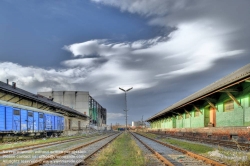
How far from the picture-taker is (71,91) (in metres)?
87.5

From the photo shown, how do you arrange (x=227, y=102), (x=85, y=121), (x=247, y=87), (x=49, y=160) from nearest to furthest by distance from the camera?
(x=49, y=160), (x=247, y=87), (x=227, y=102), (x=85, y=121)

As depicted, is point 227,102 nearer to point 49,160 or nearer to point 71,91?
point 49,160

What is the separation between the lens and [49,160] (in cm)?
1143

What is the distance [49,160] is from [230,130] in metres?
11.0

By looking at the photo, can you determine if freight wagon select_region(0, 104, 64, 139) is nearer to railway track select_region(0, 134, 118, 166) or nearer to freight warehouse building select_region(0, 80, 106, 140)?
freight warehouse building select_region(0, 80, 106, 140)

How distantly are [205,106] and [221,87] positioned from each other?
9028 mm

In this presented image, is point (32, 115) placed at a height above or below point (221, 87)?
below

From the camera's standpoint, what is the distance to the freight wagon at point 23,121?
23.2m

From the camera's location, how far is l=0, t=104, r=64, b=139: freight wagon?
23.2 meters

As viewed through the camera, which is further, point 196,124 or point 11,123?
point 196,124

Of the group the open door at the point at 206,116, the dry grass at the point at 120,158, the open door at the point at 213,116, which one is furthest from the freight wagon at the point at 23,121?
the open door at the point at 213,116

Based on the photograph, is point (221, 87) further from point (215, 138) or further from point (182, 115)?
point (182, 115)

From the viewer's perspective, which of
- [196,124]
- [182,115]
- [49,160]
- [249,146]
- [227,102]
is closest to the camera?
[49,160]

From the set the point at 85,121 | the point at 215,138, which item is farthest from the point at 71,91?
the point at 215,138
